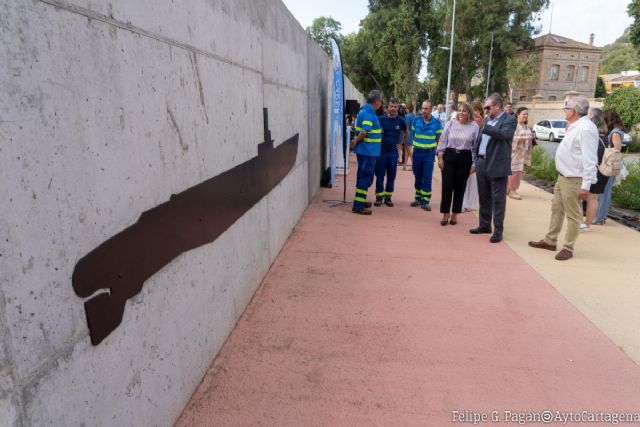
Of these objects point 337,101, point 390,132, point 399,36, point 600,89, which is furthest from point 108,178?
point 600,89

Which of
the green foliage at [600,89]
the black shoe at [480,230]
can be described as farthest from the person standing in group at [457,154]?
the green foliage at [600,89]

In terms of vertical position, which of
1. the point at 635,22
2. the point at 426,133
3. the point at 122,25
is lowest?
the point at 426,133

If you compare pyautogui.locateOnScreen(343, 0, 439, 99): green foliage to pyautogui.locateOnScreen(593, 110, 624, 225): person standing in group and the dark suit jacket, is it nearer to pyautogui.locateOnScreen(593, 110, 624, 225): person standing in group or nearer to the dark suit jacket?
pyautogui.locateOnScreen(593, 110, 624, 225): person standing in group

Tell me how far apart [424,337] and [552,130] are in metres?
28.6

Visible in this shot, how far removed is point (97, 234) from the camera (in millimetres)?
1638

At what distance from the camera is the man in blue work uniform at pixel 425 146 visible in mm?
7441

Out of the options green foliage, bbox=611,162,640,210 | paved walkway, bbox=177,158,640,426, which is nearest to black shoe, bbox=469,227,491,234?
paved walkway, bbox=177,158,640,426

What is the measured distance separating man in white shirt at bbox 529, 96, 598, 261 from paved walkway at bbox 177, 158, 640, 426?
1.63 feet

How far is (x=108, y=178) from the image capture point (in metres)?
1.69

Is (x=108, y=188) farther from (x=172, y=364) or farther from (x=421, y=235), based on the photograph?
(x=421, y=235)

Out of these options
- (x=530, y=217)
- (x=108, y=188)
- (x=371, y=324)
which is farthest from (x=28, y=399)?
(x=530, y=217)

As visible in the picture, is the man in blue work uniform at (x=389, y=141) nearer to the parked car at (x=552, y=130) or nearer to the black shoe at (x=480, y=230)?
the black shoe at (x=480, y=230)

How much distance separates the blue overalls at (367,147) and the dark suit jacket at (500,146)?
174 centimetres

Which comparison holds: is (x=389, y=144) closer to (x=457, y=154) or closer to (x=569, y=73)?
(x=457, y=154)
